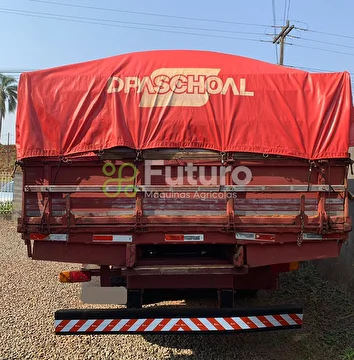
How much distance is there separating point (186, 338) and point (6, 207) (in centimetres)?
1146

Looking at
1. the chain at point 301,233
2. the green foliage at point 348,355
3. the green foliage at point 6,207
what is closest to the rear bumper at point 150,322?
the chain at point 301,233

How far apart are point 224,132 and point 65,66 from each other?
1.65 meters

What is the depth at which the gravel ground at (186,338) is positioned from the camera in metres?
3.66

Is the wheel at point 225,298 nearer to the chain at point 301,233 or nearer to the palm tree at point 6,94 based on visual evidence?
the chain at point 301,233

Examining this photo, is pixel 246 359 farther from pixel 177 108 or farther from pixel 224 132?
pixel 177 108

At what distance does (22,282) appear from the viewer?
A: 230 inches

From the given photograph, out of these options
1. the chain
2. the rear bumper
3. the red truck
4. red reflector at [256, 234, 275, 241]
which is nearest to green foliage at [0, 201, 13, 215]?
the red truck

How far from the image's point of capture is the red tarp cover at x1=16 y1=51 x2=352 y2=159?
340 centimetres

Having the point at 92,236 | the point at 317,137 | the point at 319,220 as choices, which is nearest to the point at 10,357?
the point at 92,236

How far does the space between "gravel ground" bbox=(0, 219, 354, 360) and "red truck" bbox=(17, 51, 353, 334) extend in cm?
56

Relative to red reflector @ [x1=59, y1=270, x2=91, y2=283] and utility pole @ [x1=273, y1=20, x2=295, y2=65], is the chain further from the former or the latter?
utility pole @ [x1=273, y1=20, x2=295, y2=65]

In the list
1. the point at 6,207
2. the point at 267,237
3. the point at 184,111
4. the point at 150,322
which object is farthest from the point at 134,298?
the point at 6,207

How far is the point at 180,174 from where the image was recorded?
337cm

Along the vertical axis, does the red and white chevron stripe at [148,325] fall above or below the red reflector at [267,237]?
below
